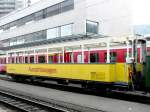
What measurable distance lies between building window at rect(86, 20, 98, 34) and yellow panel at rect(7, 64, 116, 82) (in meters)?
14.3

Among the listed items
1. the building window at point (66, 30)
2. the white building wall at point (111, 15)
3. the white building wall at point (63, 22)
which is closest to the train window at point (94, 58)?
the white building wall at point (111, 15)

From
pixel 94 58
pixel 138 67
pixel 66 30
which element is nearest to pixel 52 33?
pixel 66 30

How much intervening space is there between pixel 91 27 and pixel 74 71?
771 inches

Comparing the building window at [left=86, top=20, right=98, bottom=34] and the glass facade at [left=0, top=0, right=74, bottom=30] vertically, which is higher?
the glass facade at [left=0, top=0, right=74, bottom=30]

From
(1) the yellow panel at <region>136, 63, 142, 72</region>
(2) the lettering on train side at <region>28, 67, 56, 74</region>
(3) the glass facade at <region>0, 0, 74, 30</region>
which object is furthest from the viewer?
(3) the glass facade at <region>0, 0, 74, 30</region>

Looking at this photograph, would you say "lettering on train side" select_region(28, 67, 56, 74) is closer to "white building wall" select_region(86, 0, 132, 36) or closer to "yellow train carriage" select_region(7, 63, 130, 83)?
"yellow train carriage" select_region(7, 63, 130, 83)

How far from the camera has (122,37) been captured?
604 inches

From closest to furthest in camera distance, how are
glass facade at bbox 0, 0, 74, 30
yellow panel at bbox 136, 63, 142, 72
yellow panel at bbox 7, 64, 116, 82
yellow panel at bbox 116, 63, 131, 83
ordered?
yellow panel at bbox 116, 63, 131, 83 → yellow panel at bbox 136, 63, 142, 72 → yellow panel at bbox 7, 64, 116, 82 → glass facade at bbox 0, 0, 74, 30

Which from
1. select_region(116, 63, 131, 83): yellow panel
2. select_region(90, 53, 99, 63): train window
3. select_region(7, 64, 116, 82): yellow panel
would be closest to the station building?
select_region(7, 64, 116, 82): yellow panel

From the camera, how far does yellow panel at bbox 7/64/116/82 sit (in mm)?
15101

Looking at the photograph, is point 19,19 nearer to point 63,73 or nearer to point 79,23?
point 79,23

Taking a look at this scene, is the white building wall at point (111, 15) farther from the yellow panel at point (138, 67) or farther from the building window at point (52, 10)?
the yellow panel at point (138, 67)

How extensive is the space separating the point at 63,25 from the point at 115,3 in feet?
23.9

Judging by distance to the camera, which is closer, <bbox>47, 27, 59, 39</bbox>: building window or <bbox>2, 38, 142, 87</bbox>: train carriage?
<bbox>2, 38, 142, 87</bbox>: train carriage
